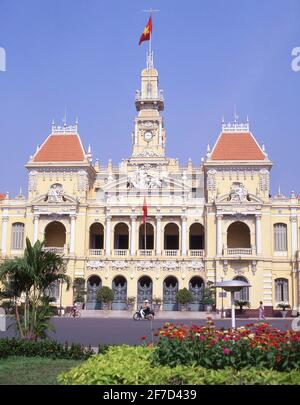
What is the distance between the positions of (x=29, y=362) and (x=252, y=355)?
5.97 metres

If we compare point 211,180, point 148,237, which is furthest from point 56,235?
point 211,180

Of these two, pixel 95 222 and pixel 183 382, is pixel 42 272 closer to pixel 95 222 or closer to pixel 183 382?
pixel 183 382

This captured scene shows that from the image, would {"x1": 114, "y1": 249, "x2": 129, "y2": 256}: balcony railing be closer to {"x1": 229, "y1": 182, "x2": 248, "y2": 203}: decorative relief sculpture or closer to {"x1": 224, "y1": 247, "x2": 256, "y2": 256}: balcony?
{"x1": 224, "y1": 247, "x2": 256, "y2": 256}: balcony

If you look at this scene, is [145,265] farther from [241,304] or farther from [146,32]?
[146,32]

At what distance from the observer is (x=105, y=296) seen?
1689 inches

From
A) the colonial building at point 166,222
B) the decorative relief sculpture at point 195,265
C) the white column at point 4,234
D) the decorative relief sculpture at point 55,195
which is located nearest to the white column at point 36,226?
the colonial building at point 166,222

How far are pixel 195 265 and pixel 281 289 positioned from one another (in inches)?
282

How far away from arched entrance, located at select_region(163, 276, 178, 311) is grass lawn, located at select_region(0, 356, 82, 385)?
32.0 m

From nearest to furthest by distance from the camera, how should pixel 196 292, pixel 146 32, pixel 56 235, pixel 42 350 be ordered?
1. pixel 42 350
2. pixel 196 292
3. pixel 146 32
4. pixel 56 235

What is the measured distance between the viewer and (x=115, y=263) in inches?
1780

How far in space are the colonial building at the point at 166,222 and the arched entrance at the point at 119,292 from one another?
8 cm

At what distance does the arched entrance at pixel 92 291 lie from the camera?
4488 centimetres

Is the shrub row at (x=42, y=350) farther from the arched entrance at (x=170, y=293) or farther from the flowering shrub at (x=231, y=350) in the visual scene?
the arched entrance at (x=170, y=293)
